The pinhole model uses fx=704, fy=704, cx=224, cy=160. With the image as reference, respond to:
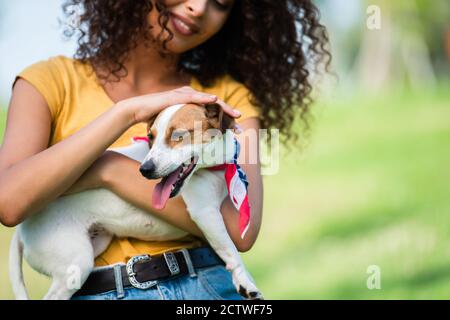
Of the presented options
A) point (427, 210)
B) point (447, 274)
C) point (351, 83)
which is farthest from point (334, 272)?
point (351, 83)

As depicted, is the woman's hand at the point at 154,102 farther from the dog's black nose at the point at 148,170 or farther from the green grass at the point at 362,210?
the green grass at the point at 362,210

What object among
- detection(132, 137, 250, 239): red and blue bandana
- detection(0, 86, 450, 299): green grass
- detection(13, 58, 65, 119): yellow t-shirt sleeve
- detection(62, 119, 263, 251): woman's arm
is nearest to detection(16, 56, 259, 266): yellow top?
detection(13, 58, 65, 119): yellow t-shirt sleeve

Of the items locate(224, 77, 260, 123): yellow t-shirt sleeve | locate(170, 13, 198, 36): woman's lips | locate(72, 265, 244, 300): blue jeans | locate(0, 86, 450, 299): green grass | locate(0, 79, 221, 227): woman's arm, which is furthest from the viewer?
locate(0, 86, 450, 299): green grass

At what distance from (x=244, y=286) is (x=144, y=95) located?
53cm

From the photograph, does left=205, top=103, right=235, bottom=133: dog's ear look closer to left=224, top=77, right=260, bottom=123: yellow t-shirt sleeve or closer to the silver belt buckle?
left=224, top=77, right=260, bottom=123: yellow t-shirt sleeve

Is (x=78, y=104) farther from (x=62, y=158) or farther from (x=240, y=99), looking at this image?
(x=240, y=99)

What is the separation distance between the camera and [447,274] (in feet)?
14.4

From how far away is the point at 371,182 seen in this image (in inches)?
209

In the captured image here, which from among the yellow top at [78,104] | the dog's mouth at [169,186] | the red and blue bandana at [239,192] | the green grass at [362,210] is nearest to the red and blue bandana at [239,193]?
the red and blue bandana at [239,192]

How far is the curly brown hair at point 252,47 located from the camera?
207 cm

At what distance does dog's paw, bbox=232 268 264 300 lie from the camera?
5.56 feet

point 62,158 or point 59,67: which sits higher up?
point 59,67

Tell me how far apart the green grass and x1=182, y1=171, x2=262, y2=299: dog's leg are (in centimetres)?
197

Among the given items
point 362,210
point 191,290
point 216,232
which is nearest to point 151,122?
point 216,232
